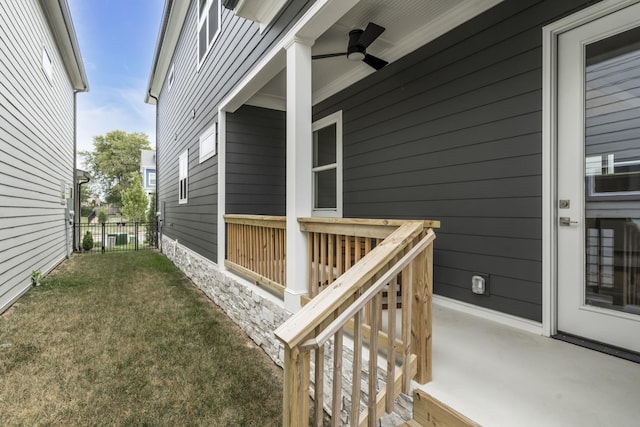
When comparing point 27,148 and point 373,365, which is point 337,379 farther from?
point 27,148

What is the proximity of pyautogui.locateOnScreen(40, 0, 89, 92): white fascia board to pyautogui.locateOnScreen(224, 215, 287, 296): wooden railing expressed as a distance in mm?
5750

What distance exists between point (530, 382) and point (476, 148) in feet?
5.81

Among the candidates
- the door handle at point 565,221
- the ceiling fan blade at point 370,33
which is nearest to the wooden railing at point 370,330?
the door handle at point 565,221

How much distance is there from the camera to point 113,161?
28672 mm

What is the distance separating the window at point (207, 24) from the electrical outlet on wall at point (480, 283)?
5084 millimetres

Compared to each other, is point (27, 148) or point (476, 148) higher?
point (27, 148)

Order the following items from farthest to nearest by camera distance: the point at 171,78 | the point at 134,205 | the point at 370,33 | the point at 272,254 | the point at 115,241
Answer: the point at 134,205 < the point at 115,241 < the point at 171,78 < the point at 272,254 < the point at 370,33

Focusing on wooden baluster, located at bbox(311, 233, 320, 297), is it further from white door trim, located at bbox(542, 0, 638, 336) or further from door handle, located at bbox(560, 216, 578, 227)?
A: door handle, located at bbox(560, 216, 578, 227)

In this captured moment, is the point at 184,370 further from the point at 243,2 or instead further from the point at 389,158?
the point at 243,2

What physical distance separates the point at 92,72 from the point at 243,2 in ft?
103

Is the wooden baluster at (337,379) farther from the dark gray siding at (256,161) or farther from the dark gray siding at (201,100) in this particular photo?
the dark gray siding at (256,161)

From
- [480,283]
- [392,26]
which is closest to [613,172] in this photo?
[480,283]

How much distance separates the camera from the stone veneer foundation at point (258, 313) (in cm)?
178

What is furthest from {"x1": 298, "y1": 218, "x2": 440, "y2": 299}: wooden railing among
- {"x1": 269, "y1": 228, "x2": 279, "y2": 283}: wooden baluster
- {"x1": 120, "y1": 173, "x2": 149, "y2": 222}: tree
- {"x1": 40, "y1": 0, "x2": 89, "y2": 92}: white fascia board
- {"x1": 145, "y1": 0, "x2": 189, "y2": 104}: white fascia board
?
{"x1": 120, "y1": 173, "x2": 149, "y2": 222}: tree
